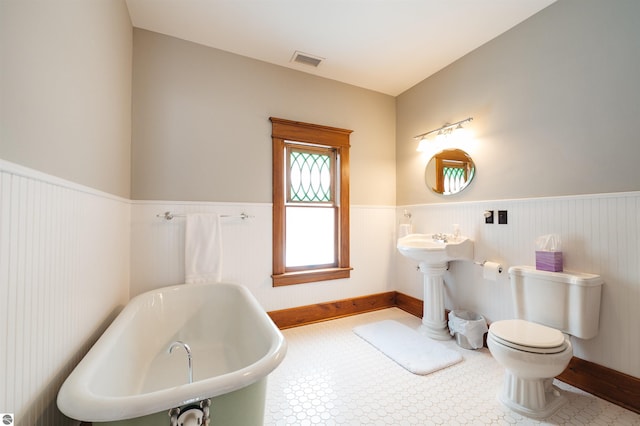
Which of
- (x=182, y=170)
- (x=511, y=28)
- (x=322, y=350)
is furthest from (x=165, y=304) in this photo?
(x=511, y=28)

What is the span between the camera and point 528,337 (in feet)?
4.64

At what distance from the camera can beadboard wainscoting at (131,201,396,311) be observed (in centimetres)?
206

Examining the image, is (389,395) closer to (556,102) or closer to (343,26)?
(556,102)

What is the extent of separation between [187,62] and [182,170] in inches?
37.9

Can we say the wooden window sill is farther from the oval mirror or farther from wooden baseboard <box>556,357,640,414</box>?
wooden baseboard <box>556,357,640,414</box>

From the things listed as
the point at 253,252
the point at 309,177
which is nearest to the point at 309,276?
the point at 253,252

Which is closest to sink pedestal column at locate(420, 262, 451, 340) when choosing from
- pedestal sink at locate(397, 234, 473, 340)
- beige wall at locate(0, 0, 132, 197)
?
pedestal sink at locate(397, 234, 473, 340)

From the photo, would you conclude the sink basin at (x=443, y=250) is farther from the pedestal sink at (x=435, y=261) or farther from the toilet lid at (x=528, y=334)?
the toilet lid at (x=528, y=334)

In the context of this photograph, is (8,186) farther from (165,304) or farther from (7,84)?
(165,304)

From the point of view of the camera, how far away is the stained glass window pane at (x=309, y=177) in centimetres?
267

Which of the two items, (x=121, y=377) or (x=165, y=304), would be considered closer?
(x=121, y=377)

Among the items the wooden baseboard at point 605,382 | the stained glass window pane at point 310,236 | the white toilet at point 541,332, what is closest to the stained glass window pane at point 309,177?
the stained glass window pane at point 310,236

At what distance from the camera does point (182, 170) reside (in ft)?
7.09

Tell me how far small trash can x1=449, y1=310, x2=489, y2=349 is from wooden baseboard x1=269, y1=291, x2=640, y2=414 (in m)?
0.50
